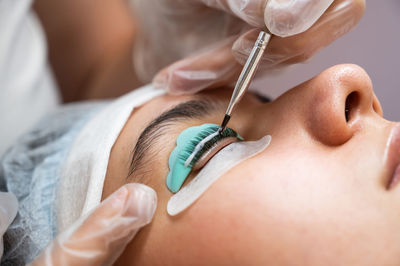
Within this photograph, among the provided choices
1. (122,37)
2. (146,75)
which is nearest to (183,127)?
(146,75)

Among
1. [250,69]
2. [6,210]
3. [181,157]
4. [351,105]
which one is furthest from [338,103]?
[6,210]

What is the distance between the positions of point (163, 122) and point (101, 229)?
0.91 ft

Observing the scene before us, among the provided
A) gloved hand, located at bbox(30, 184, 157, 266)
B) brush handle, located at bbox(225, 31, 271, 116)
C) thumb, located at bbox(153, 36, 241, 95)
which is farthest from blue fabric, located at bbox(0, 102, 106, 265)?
brush handle, located at bbox(225, 31, 271, 116)

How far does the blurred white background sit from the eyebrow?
0.51 metres

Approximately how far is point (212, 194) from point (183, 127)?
216mm

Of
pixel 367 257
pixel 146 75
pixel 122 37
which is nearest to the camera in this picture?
pixel 367 257

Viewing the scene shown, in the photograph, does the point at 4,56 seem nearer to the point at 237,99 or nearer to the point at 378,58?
the point at 237,99

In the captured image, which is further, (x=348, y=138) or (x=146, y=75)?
(x=146, y=75)

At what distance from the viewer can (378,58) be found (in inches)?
56.1

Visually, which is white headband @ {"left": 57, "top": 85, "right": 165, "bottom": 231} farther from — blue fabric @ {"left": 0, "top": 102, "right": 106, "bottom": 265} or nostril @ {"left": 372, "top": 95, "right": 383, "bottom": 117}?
nostril @ {"left": 372, "top": 95, "right": 383, "bottom": 117}

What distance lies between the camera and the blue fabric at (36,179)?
911 mm

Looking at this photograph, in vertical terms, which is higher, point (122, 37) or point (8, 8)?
point (8, 8)

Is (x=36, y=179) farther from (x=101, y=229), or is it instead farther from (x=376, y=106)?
(x=376, y=106)

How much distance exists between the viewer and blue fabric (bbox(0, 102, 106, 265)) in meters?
0.91
